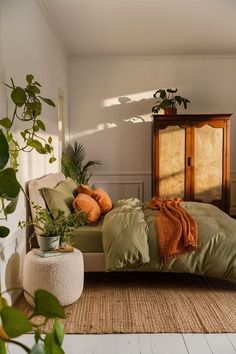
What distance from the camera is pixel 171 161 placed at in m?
5.34

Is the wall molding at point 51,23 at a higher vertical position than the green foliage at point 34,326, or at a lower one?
higher

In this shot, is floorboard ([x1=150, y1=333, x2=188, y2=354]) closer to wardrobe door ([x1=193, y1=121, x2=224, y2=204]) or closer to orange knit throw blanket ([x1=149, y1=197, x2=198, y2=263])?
orange knit throw blanket ([x1=149, y1=197, x2=198, y2=263])

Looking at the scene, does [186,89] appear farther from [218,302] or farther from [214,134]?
[218,302]

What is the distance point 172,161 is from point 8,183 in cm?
471

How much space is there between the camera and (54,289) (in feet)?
8.24

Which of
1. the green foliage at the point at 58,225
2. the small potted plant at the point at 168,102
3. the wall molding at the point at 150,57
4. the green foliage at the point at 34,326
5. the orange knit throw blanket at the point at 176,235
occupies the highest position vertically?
the wall molding at the point at 150,57

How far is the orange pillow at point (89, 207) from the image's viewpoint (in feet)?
10.7

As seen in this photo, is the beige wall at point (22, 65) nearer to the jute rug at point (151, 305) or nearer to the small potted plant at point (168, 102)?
the jute rug at point (151, 305)

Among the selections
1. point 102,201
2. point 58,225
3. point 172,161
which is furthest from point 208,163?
point 58,225

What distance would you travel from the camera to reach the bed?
286 cm

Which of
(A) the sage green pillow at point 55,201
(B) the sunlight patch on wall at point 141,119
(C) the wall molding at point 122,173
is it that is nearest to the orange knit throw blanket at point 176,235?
→ (A) the sage green pillow at point 55,201

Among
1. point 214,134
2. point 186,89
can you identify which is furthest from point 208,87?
point 214,134

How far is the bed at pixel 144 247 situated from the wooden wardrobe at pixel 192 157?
2255 millimetres

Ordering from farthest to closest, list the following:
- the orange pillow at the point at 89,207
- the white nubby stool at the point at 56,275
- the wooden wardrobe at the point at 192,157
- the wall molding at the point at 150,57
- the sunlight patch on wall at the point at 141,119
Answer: the sunlight patch on wall at the point at 141,119 → the wall molding at the point at 150,57 → the wooden wardrobe at the point at 192,157 → the orange pillow at the point at 89,207 → the white nubby stool at the point at 56,275
